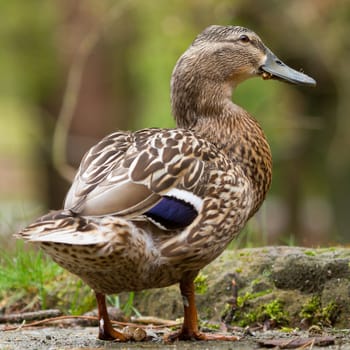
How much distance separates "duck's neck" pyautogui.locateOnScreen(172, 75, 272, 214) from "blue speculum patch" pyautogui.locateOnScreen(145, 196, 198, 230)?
0.73 meters

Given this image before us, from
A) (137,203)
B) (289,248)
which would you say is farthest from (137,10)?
(137,203)

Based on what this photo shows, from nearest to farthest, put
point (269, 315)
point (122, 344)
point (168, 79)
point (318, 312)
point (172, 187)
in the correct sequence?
point (172, 187), point (122, 344), point (318, 312), point (269, 315), point (168, 79)

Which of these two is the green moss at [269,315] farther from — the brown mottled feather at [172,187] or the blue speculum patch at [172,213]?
the blue speculum patch at [172,213]

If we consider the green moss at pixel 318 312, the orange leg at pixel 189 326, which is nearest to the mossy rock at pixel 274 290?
the green moss at pixel 318 312

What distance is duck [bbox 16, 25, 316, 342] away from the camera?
5215 mm

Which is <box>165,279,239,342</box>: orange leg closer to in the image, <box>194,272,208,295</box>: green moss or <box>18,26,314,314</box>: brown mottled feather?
<box>18,26,314,314</box>: brown mottled feather

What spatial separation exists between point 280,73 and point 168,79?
38.0 ft

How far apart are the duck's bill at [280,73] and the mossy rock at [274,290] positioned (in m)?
1.13

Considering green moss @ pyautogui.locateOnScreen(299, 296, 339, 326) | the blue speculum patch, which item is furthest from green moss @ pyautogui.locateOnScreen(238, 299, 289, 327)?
the blue speculum patch

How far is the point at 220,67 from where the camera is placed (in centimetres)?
656

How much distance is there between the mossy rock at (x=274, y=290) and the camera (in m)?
6.23

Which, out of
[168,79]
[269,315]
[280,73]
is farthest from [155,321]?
[168,79]

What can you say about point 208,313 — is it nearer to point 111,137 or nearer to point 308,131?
point 111,137

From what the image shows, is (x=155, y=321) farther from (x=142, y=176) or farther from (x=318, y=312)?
(x=142, y=176)
